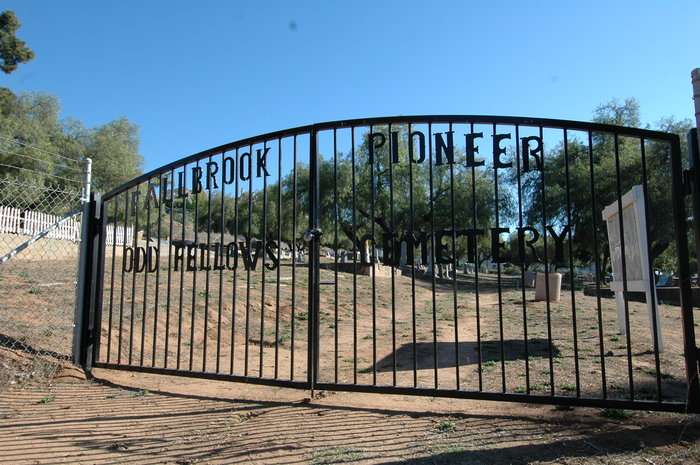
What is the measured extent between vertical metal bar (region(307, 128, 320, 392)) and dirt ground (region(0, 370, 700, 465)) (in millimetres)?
336

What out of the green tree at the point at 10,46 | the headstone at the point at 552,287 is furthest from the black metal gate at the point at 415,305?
the green tree at the point at 10,46

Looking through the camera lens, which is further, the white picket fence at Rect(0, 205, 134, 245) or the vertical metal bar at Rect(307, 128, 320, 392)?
the white picket fence at Rect(0, 205, 134, 245)

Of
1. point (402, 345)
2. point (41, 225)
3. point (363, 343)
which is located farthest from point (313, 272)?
point (41, 225)

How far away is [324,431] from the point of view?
12.5ft

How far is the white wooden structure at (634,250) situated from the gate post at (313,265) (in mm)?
2917

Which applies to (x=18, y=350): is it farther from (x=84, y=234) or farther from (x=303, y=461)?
(x=303, y=461)

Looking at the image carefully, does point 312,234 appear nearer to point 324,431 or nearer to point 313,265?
point 313,265

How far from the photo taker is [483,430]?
3.71 meters

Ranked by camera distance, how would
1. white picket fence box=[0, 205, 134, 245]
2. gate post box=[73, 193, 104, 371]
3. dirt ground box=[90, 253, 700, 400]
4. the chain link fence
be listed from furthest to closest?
white picket fence box=[0, 205, 134, 245], gate post box=[73, 193, 104, 371], the chain link fence, dirt ground box=[90, 253, 700, 400]

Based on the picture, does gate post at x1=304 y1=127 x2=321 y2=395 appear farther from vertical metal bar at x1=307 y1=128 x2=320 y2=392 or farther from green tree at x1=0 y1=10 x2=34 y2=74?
green tree at x1=0 y1=10 x2=34 y2=74

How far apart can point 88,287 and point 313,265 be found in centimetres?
330

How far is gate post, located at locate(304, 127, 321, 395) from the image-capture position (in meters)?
4.77

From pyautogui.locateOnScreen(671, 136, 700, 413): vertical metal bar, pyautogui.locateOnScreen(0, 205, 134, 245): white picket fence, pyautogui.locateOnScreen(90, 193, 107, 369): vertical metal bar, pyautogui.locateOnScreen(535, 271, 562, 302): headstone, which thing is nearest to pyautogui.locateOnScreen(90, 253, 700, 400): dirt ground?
pyautogui.locateOnScreen(90, 193, 107, 369): vertical metal bar

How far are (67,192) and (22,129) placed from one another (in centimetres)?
3072
